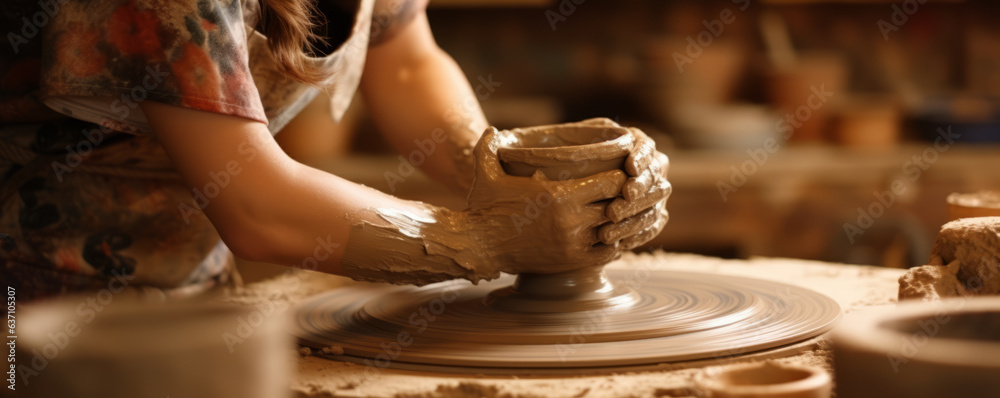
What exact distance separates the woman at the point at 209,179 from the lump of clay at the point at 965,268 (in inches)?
14.3

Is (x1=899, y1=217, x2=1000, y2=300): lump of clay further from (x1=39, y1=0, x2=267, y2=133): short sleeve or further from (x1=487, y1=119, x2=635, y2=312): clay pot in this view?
(x1=39, y1=0, x2=267, y2=133): short sleeve

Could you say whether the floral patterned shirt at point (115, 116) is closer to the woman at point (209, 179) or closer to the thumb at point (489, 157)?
the woman at point (209, 179)

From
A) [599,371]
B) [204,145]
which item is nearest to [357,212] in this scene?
[204,145]

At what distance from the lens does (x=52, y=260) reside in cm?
130

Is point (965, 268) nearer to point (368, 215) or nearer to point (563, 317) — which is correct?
point (563, 317)

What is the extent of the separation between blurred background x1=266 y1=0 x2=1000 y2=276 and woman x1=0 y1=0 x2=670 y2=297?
2100 millimetres

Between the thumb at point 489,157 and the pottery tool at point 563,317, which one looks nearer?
the pottery tool at point 563,317

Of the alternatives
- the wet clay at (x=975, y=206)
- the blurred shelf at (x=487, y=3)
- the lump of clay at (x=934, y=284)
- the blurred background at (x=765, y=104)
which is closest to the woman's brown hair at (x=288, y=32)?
the lump of clay at (x=934, y=284)

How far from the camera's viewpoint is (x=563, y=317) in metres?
1.24

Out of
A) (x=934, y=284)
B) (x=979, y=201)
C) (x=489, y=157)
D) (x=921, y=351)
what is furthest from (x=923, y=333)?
(x=979, y=201)

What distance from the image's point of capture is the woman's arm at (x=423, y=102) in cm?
166

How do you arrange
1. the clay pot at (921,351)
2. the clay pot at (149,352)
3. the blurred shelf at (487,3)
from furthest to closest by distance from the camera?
the blurred shelf at (487,3) → the clay pot at (921,351) → the clay pot at (149,352)

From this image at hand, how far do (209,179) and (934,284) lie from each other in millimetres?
922

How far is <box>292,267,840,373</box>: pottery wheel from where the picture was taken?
1073 mm
